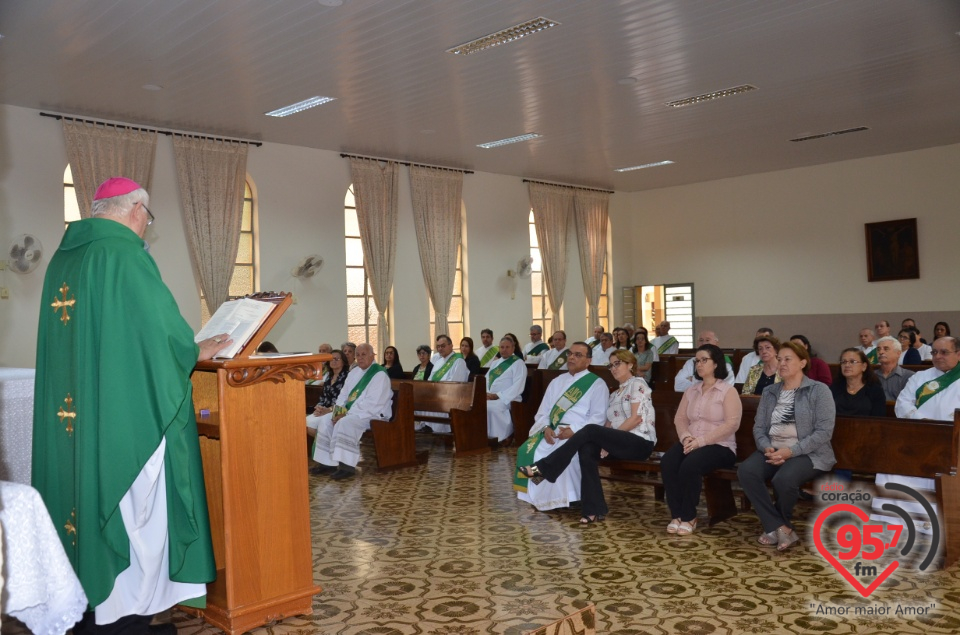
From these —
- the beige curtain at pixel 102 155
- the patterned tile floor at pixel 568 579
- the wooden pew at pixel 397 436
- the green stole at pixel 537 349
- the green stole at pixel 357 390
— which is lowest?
the patterned tile floor at pixel 568 579

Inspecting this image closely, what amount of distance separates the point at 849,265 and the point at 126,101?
1171 cm

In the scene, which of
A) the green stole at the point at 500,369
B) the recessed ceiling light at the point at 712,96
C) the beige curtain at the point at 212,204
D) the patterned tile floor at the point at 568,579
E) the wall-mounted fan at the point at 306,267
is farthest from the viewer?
the wall-mounted fan at the point at 306,267

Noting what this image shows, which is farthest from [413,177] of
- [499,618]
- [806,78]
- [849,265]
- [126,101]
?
[499,618]

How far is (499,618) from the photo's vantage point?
4.02 m

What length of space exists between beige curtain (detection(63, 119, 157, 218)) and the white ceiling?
0.62 ft

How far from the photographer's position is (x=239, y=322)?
3654 mm

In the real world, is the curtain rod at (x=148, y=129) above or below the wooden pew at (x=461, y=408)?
above

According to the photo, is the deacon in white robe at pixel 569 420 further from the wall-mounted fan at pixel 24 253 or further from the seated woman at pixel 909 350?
the wall-mounted fan at pixel 24 253

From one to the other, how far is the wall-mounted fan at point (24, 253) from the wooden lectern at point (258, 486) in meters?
6.56

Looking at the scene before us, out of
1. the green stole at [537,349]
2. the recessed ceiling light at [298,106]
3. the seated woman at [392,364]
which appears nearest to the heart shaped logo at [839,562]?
the seated woman at [392,364]

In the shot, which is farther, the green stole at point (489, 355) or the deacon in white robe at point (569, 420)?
the green stole at point (489, 355)

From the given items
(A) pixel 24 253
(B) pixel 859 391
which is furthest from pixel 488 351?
(B) pixel 859 391

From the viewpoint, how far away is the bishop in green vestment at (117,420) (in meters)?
3.16

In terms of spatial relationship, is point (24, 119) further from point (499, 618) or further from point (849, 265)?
point (849, 265)
